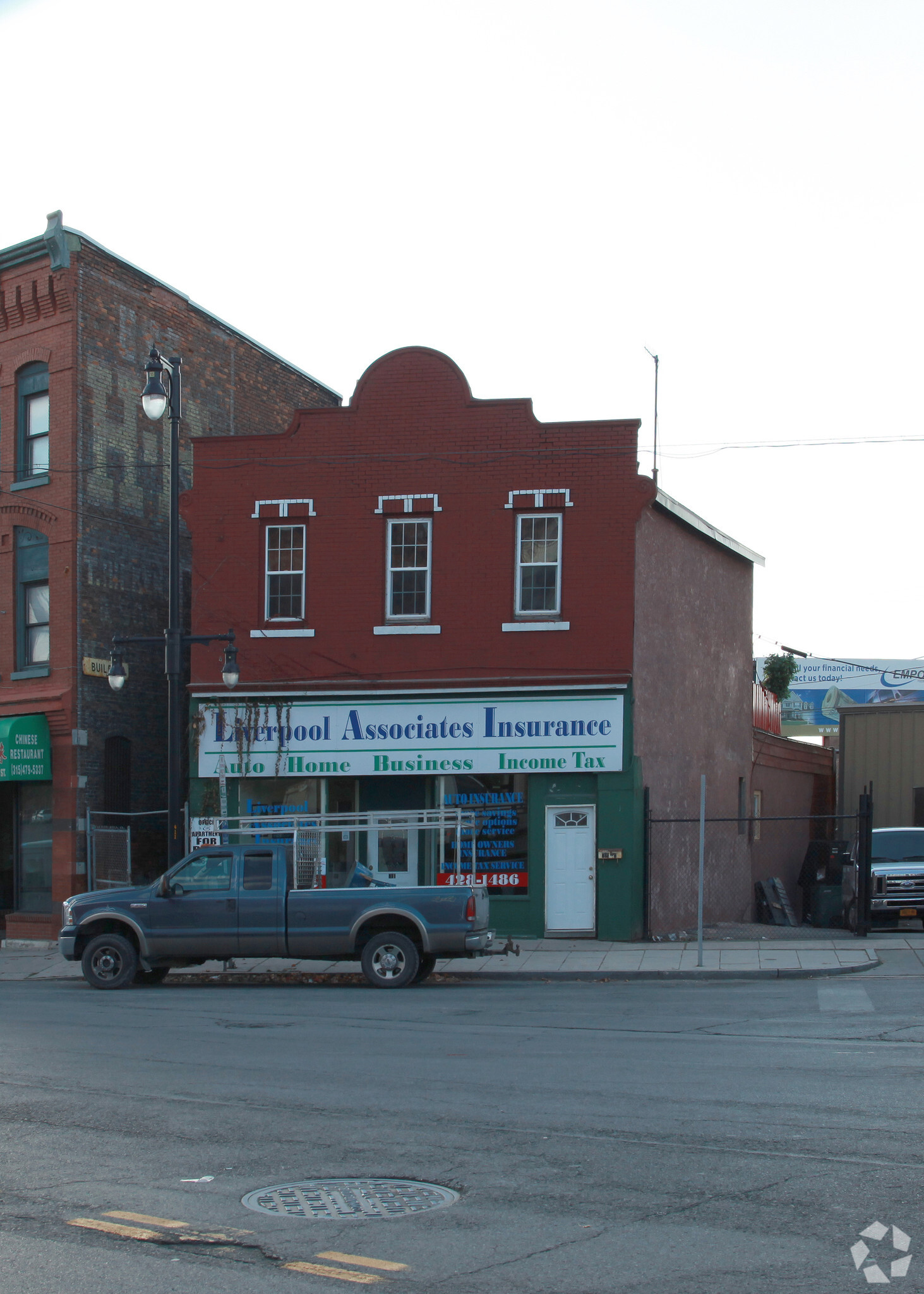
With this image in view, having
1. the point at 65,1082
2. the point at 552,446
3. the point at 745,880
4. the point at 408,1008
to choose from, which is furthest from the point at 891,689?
the point at 65,1082

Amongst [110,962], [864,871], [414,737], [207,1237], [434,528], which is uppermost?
[434,528]

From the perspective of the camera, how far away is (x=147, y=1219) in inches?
249

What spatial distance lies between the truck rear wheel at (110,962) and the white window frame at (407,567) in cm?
797

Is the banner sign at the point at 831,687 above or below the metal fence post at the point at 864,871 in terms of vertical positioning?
above

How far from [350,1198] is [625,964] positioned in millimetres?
12487

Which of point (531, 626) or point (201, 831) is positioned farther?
point (201, 831)

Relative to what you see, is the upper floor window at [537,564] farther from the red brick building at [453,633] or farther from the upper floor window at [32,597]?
the upper floor window at [32,597]

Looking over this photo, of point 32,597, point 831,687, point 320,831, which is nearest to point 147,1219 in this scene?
point 320,831

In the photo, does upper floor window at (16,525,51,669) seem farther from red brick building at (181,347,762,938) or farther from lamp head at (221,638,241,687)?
lamp head at (221,638,241,687)

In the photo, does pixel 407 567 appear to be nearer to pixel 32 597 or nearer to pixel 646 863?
pixel 646 863

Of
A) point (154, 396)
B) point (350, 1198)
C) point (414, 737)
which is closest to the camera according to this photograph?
point (350, 1198)

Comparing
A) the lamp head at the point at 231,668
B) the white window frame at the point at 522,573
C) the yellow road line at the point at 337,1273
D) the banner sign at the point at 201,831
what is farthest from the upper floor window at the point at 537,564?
the yellow road line at the point at 337,1273

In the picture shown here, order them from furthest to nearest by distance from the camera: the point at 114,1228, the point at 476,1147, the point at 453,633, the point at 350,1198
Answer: the point at 453,633, the point at 476,1147, the point at 350,1198, the point at 114,1228

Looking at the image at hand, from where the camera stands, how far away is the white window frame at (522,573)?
74.4ft
